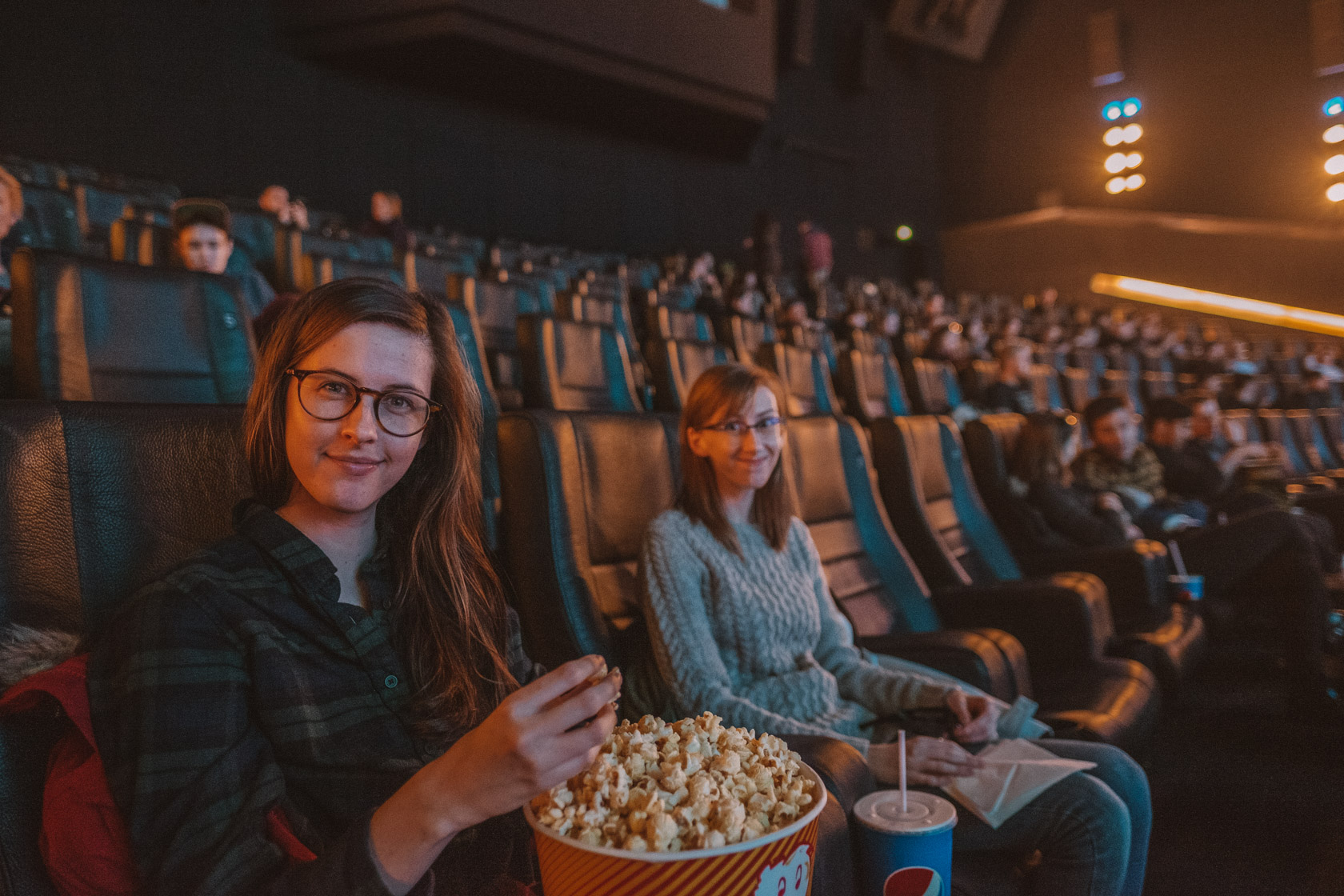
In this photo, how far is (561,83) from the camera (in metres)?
7.65

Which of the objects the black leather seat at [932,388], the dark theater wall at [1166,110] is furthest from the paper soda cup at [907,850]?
the dark theater wall at [1166,110]

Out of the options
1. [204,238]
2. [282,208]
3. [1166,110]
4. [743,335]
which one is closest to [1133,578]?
[743,335]

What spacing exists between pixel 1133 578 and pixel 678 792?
83.3 inches

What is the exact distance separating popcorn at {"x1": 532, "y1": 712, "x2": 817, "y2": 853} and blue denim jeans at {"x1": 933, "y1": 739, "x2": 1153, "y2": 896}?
630 millimetres

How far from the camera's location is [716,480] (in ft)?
4.54

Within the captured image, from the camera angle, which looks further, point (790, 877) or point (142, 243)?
point (142, 243)

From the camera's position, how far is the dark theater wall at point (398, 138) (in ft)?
18.6

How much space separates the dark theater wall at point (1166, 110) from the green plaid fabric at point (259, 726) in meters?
9.47

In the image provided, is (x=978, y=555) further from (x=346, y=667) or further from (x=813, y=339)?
(x=813, y=339)

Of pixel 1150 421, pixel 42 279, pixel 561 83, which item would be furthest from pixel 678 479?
pixel 561 83

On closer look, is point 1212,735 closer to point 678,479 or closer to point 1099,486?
point 1099,486

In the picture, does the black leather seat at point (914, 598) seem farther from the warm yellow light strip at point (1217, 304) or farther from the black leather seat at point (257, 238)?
the warm yellow light strip at point (1217, 304)

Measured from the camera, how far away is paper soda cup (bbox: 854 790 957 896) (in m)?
0.74

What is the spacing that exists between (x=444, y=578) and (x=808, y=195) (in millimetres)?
10782
